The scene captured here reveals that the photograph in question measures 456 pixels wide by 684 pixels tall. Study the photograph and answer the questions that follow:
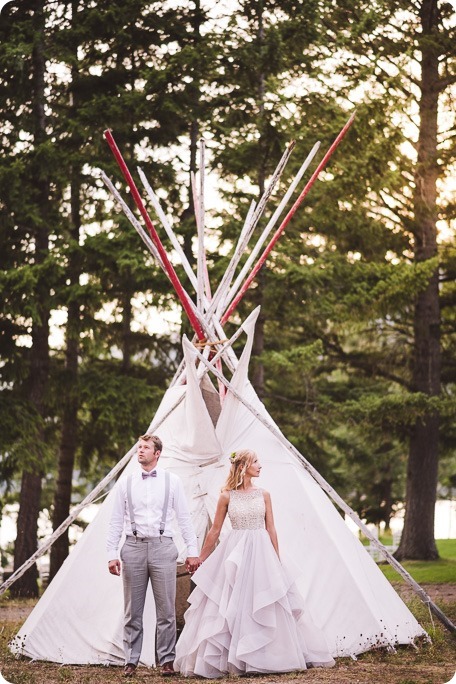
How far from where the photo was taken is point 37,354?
44.8ft

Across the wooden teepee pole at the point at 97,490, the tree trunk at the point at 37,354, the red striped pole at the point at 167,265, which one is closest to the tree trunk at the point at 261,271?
the tree trunk at the point at 37,354

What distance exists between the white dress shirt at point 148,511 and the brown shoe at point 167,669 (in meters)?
0.68

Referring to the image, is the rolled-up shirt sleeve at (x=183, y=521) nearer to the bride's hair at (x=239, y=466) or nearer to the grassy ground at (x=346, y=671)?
the bride's hair at (x=239, y=466)

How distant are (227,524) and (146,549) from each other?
4.34 ft

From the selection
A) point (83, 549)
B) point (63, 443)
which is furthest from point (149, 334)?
point (83, 549)

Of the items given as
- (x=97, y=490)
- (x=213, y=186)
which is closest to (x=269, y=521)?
(x=97, y=490)

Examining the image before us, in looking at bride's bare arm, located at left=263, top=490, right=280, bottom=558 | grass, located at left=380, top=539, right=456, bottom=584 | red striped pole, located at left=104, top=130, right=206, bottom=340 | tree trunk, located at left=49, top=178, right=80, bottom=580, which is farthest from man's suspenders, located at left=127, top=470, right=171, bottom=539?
tree trunk, located at left=49, top=178, right=80, bottom=580

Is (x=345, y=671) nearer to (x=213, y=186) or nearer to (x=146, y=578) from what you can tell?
(x=146, y=578)

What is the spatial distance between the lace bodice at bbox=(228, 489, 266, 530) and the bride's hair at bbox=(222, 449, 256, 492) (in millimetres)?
62

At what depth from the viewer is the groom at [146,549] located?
6191 mm

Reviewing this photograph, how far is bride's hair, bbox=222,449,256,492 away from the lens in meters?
6.67

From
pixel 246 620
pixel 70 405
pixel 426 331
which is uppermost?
pixel 426 331

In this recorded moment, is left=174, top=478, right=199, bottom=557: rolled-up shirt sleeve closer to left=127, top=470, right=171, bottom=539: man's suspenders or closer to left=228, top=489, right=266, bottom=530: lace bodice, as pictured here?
left=127, top=470, right=171, bottom=539: man's suspenders

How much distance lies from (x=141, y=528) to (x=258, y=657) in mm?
1086
